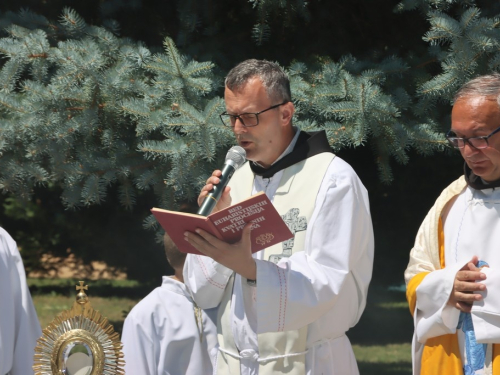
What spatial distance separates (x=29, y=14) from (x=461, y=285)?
4.26 meters

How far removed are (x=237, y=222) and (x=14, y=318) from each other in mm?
1497

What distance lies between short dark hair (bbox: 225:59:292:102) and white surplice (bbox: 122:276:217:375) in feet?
4.84

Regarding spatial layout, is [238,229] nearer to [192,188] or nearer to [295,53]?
[192,188]

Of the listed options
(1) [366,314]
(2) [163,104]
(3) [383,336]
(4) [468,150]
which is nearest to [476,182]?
(4) [468,150]

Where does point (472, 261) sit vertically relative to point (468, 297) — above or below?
above

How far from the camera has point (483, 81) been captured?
3848 millimetres

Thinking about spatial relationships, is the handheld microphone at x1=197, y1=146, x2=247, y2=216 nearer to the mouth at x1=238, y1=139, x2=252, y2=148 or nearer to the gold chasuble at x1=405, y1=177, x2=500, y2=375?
the mouth at x1=238, y1=139, x2=252, y2=148

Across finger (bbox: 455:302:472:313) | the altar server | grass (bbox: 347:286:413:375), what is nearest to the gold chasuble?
finger (bbox: 455:302:472:313)

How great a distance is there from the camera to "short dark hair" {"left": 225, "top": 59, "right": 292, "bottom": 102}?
13.5ft

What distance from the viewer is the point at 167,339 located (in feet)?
16.1

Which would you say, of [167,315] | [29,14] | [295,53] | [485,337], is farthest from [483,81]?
[29,14]

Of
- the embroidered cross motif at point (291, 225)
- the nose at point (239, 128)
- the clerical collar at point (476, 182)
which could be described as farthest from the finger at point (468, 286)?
the nose at point (239, 128)

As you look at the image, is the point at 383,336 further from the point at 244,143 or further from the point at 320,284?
the point at 320,284

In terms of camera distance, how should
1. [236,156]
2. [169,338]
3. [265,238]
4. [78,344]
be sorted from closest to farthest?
[265,238]
[236,156]
[78,344]
[169,338]
